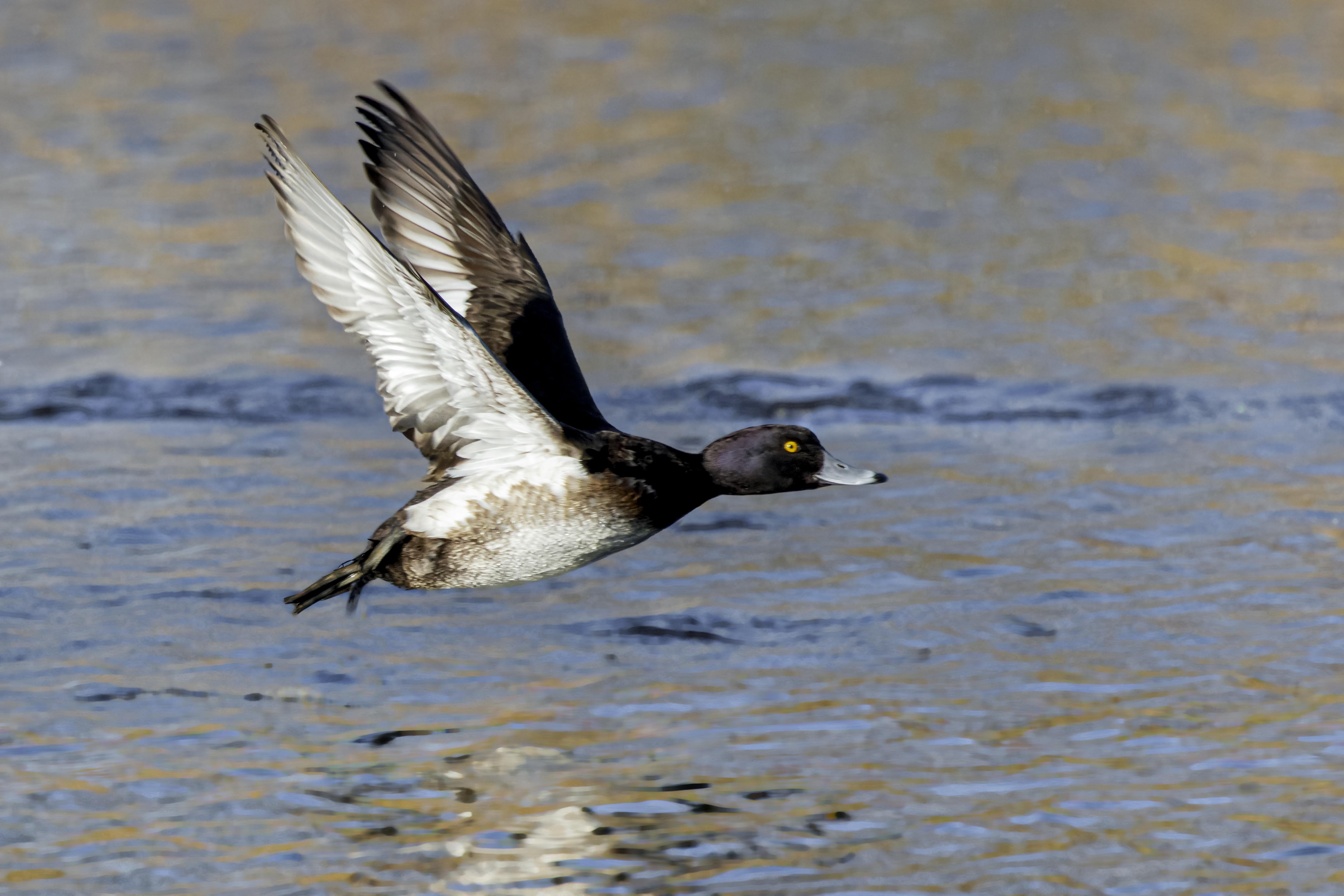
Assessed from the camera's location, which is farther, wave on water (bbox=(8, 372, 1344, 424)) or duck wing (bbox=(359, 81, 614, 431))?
wave on water (bbox=(8, 372, 1344, 424))

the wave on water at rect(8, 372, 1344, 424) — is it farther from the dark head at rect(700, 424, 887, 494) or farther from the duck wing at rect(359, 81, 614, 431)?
the dark head at rect(700, 424, 887, 494)

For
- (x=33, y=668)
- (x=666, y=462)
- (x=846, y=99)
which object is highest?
(x=846, y=99)

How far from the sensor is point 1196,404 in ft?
32.8

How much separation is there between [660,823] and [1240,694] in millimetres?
2253

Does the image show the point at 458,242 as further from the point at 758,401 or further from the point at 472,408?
the point at 758,401

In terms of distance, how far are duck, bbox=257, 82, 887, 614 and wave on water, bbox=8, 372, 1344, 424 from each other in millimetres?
2523

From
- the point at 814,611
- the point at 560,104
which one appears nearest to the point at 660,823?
the point at 814,611

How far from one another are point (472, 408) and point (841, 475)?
1.55m

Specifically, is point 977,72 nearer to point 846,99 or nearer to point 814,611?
point 846,99

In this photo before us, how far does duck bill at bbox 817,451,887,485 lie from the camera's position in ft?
Result: 22.8

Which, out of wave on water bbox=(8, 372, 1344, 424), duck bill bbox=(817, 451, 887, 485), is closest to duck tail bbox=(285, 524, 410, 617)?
duck bill bbox=(817, 451, 887, 485)

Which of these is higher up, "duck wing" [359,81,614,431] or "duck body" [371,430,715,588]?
"duck wing" [359,81,614,431]

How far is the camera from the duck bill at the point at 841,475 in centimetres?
696

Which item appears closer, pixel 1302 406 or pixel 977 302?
pixel 1302 406
